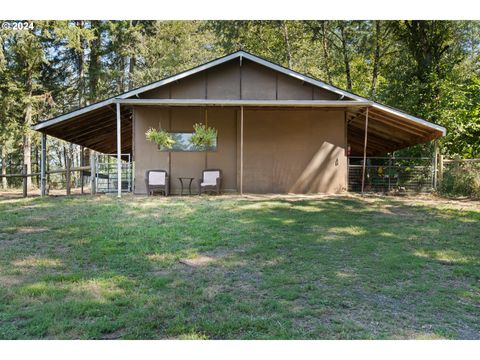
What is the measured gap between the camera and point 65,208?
916 centimetres

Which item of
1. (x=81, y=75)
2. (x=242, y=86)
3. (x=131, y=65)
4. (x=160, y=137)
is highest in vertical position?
(x=131, y=65)

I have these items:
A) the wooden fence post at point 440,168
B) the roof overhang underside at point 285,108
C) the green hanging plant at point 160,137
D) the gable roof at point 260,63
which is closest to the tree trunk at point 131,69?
the roof overhang underside at point 285,108

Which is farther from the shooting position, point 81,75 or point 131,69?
point 131,69

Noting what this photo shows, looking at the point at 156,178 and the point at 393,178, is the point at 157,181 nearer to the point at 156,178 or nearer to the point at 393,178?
the point at 156,178

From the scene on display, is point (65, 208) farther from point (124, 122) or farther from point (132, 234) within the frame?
point (124, 122)

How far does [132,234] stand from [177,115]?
6.49 meters

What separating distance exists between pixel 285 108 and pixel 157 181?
15.0 ft

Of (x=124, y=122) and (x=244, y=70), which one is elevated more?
(x=244, y=70)

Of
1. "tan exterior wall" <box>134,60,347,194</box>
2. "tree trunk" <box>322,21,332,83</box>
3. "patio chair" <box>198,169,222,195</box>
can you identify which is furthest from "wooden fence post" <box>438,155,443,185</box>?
"tree trunk" <box>322,21,332,83</box>

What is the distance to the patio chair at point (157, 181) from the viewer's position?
11.8 meters

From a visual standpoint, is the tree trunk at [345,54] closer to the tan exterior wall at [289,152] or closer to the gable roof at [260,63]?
the tan exterior wall at [289,152]

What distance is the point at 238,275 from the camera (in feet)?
14.8

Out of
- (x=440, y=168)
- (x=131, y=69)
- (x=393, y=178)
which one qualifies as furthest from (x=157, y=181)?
(x=131, y=69)
